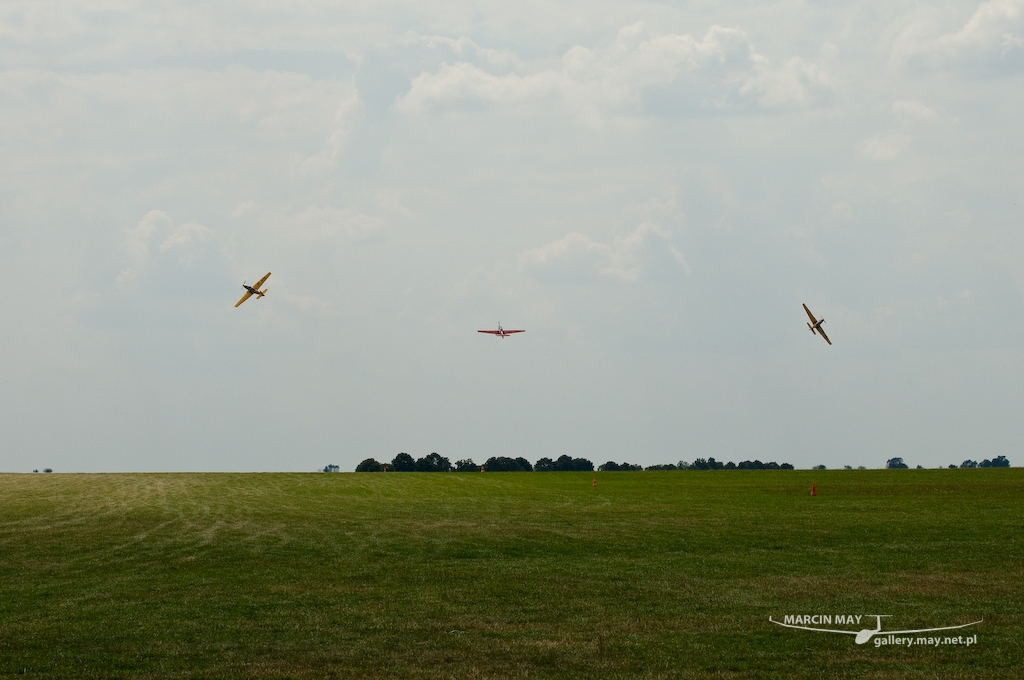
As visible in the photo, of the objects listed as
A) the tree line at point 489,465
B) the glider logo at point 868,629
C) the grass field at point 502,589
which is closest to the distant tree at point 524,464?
the tree line at point 489,465

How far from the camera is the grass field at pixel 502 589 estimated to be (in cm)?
2141

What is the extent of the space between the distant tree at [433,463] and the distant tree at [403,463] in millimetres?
1328

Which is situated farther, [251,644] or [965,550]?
[965,550]

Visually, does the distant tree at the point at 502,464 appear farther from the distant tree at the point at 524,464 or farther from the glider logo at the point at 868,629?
the glider logo at the point at 868,629

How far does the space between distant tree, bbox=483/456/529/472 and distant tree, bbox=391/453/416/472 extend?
12.4 m

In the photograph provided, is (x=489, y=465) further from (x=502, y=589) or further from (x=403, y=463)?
(x=502, y=589)

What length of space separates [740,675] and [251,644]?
10872 mm

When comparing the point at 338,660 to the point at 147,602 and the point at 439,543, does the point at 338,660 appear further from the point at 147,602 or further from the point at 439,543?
the point at 439,543

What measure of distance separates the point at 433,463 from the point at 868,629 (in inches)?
5749

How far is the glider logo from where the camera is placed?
892 inches

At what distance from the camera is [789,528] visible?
47781 millimetres

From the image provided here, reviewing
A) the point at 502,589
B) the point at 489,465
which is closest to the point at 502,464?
the point at 489,465

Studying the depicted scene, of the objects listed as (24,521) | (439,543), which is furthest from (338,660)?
(24,521)

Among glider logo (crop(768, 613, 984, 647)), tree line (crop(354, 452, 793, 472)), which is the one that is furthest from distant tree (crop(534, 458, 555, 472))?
glider logo (crop(768, 613, 984, 647))
